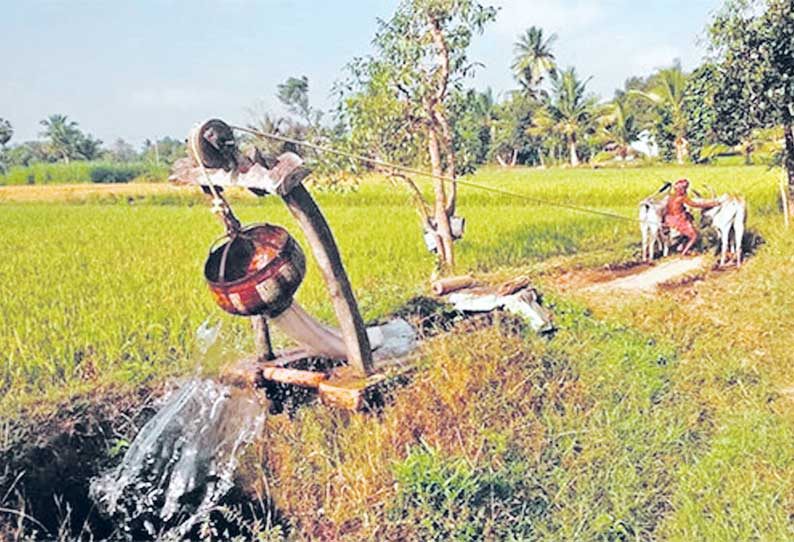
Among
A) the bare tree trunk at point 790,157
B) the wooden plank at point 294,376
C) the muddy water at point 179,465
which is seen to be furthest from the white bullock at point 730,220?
the muddy water at point 179,465

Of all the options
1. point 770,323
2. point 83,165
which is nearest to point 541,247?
point 770,323

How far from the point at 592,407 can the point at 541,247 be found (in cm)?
500

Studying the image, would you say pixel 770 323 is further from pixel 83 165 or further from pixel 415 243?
pixel 83 165

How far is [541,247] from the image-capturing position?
8.72m

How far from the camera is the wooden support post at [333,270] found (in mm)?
Result: 3510

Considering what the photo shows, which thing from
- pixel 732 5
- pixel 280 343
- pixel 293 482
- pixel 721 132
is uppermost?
pixel 732 5

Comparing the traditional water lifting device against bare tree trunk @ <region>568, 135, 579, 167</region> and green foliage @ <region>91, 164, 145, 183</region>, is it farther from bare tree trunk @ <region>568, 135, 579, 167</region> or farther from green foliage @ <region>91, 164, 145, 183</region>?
bare tree trunk @ <region>568, 135, 579, 167</region>

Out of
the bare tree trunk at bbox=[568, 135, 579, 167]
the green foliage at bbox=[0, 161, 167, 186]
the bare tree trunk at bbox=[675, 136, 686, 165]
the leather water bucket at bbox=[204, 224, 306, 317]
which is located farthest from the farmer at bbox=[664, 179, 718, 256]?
the bare tree trunk at bbox=[568, 135, 579, 167]

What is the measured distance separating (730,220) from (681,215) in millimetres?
655

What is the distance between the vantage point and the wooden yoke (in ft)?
11.0

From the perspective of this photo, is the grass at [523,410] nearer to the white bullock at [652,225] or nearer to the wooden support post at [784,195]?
the white bullock at [652,225]

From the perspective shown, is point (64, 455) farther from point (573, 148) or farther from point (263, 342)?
point (573, 148)

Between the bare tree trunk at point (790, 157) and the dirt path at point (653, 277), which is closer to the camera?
the dirt path at point (653, 277)

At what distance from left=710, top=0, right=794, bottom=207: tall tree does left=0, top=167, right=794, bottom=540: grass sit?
1.47 meters
